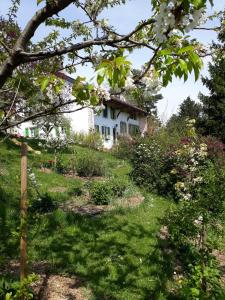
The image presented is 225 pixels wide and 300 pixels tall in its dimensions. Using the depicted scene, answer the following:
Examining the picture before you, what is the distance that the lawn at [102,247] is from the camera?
6.61m

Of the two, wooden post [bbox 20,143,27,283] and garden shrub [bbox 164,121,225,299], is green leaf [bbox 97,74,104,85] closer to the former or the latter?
wooden post [bbox 20,143,27,283]

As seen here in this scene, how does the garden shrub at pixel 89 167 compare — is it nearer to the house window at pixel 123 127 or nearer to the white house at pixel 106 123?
the white house at pixel 106 123

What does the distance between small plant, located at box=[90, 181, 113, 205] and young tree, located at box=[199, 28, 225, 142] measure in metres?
16.1

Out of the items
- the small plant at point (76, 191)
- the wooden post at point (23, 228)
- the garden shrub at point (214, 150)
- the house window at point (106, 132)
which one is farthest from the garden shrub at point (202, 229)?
the house window at point (106, 132)

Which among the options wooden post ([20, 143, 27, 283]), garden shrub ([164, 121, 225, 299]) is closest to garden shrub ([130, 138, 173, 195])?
garden shrub ([164, 121, 225, 299])

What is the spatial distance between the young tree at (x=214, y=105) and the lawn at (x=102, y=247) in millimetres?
16414

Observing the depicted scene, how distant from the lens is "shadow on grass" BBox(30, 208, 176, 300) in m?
6.55

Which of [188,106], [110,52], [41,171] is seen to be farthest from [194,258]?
[188,106]

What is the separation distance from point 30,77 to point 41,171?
10719mm

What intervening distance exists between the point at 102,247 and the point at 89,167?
8.10 m

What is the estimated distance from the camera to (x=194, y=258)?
8.03 metres

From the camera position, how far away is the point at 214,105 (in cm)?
2772

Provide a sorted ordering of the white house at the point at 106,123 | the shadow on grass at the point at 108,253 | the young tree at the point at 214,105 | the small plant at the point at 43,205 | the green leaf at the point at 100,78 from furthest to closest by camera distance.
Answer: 1. the white house at the point at 106,123
2. the young tree at the point at 214,105
3. the small plant at the point at 43,205
4. the shadow on grass at the point at 108,253
5. the green leaf at the point at 100,78

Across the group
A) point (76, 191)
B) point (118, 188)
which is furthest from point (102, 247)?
point (118, 188)
